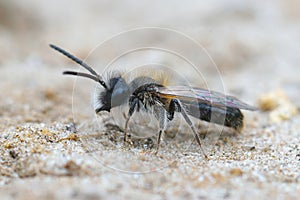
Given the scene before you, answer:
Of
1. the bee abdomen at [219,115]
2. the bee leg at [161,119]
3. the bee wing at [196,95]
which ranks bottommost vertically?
the bee leg at [161,119]

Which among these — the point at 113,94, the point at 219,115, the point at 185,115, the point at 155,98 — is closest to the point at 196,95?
the point at 185,115

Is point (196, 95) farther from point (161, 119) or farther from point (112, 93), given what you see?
point (112, 93)

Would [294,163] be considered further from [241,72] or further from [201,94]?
[241,72]

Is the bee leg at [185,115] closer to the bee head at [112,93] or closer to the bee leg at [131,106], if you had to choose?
the bee leg at [131,106]

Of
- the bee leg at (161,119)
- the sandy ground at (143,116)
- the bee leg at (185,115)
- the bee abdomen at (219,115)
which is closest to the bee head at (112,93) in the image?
the sandy ground at (143,116)

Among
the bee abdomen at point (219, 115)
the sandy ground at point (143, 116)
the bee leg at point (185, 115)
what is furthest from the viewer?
the bee abdomen at point (219, 115)

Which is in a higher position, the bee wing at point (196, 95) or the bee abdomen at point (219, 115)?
the bee wing at point (196, 95)

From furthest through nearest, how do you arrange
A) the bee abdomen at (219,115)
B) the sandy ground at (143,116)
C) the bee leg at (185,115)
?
the bee abdomen at (219,115), the bee leg at (185,115), the sandy ground at (143,116)

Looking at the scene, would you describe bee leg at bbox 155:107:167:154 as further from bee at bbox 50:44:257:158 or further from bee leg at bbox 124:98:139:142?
bee leg at bbox 124:98:139:142
